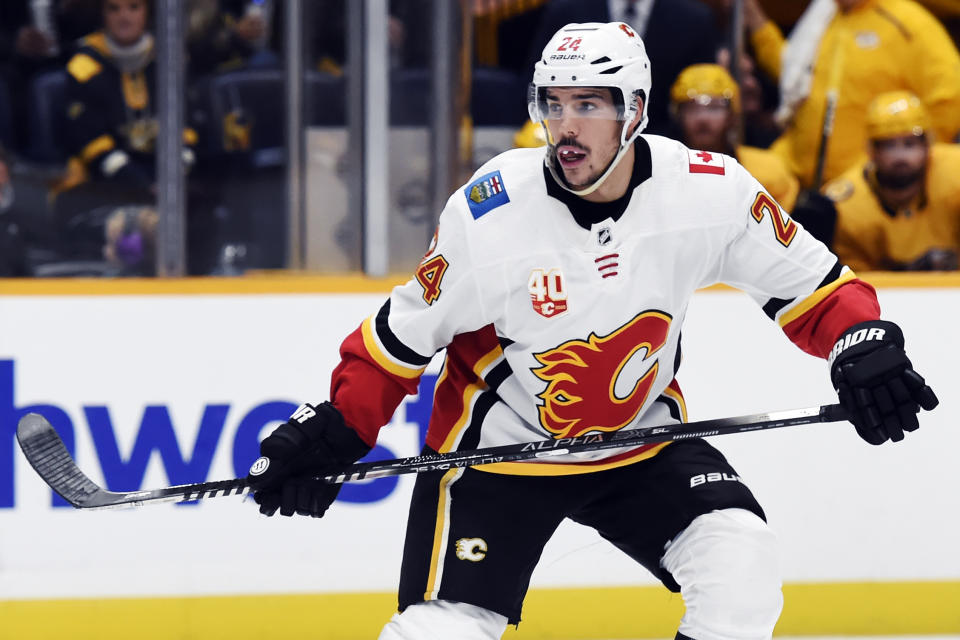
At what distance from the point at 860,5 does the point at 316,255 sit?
4.99 feet

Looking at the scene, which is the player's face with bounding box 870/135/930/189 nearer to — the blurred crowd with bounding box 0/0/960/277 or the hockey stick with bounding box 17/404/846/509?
the blurred crowd with bounding box 0/0/960/277

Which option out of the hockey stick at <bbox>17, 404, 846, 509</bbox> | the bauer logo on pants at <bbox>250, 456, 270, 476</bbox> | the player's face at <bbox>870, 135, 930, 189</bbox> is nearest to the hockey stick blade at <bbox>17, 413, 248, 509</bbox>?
the hockey stick at <bbox>17, 404, 846, 509</bbox>

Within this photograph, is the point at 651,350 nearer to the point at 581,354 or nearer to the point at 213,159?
the point at 581,354

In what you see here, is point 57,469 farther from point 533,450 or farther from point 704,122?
point 704,122

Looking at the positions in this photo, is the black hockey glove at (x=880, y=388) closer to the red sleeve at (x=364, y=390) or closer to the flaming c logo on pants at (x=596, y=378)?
the flaming c logo on pants at (x=596, y=378)

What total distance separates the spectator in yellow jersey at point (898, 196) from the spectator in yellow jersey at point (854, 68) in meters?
0.16

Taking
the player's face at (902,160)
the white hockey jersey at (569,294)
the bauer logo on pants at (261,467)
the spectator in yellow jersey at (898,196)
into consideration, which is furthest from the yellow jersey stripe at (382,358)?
the player's face at (902,160)

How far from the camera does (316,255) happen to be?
3.21 metres

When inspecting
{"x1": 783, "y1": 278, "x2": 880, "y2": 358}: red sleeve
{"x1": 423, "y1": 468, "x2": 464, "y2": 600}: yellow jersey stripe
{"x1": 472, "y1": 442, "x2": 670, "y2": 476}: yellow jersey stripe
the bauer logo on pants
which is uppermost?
{"x1": 783, "y1": 278, "x2": 880, "y2": 358}: red sleeve

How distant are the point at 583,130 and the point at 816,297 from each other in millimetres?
471

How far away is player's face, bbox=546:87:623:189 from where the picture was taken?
2072 millimetres

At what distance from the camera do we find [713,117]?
3.36m

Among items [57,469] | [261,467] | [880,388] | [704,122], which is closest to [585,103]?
[880,388]

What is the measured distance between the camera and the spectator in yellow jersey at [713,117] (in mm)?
3352
